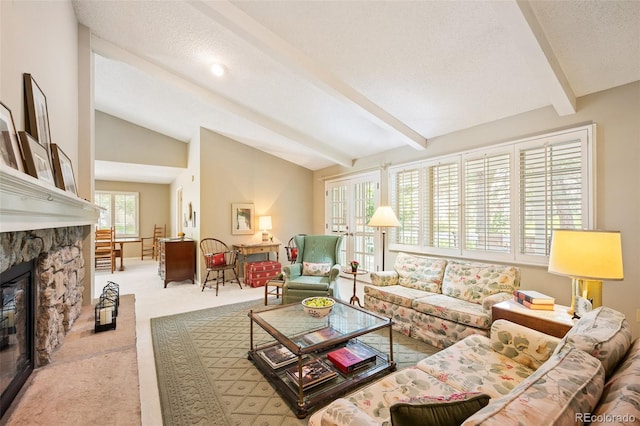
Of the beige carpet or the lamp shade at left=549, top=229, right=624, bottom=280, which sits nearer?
the beige carpet

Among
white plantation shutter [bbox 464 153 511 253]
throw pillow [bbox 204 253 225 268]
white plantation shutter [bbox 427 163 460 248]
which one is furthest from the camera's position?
throw pillow [bbox 204 253 225 268]

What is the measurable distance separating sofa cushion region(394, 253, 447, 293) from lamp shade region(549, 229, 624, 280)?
53.2 inches

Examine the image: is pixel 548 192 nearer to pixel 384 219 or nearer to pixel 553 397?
pixel 384 219

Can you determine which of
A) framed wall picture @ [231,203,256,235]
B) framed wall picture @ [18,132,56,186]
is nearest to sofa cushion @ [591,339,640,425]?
framed wall picture @ [18,132,56,186]

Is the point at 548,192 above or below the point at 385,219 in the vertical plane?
above

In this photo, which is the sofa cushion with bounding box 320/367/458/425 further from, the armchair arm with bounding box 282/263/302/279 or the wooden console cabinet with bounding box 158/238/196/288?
the wooden console cabinet with bounding box 158/238/196/288

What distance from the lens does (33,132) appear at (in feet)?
5.82

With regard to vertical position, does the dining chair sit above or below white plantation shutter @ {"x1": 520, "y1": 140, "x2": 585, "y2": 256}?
below

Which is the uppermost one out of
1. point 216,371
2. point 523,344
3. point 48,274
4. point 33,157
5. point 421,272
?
point 33,157

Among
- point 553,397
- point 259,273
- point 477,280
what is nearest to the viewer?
point 553,397

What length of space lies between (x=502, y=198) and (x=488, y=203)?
0.16 meters

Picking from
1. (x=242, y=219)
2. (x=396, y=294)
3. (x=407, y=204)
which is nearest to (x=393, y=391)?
(x=396, y=294)

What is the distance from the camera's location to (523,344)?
5.71 ft

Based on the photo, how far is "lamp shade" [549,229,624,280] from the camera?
1747 millimetres
